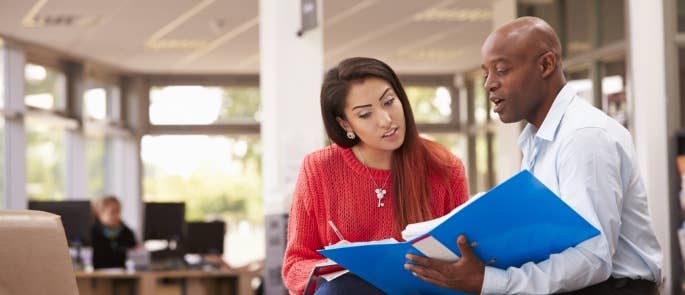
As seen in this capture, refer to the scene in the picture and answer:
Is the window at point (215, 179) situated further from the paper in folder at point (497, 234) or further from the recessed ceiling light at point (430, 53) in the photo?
the paper in folder at point (497, 234)

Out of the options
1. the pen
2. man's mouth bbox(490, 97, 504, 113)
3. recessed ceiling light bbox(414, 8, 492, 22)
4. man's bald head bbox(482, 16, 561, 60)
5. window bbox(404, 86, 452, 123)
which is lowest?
the pen

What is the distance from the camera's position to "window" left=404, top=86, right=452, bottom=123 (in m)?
18.3

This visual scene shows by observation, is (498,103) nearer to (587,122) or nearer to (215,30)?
(587,122)

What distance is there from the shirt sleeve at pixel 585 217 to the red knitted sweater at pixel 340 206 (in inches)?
16.4

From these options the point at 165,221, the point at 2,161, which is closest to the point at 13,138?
the point at 2,161

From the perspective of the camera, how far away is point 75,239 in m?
10.1

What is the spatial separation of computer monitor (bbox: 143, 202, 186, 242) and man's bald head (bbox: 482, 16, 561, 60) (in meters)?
8.09

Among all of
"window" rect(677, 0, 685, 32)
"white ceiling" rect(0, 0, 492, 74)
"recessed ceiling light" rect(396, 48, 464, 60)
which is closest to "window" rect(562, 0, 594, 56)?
"white ceiling" rect(0, 0, 492, 74)

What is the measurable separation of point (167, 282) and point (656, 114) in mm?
4509

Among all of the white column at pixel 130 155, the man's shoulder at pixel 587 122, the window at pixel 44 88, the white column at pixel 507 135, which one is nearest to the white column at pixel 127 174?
the white column at pixel 130 155

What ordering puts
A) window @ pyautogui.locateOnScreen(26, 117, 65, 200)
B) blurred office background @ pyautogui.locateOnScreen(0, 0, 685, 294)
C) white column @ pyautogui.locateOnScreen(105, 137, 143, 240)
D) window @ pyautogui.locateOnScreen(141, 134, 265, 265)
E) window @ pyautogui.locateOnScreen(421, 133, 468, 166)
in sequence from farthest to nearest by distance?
window @ pyautogui.locateOnScreen(421, 133, 468, 166)
window @ pyautogui.locateOnScreen(141, 134, 265, 265)
white column @ pyautogui.locateOnScreen(105, 137, 143, 240)
window @ pyautogui.locateOnScreen(26, 117, 65, 200)
blurred office background @ pyautogui.locateOnScreen(0, 0, 685, 294)

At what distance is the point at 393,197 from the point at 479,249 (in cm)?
41

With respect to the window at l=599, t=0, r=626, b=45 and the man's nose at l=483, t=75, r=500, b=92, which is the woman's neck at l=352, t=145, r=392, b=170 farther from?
the window at l=599, t=0, r=626, b=45

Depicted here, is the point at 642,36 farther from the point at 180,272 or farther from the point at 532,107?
→ the point at 532,107
